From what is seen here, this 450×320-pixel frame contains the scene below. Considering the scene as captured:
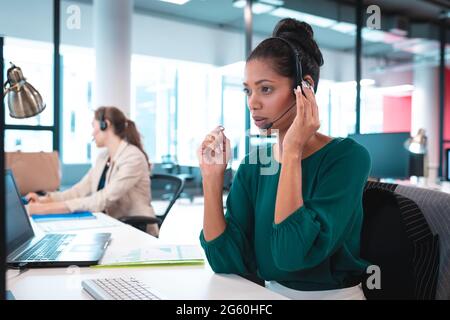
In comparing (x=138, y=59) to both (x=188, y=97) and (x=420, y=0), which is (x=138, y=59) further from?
(x=420, y=0)

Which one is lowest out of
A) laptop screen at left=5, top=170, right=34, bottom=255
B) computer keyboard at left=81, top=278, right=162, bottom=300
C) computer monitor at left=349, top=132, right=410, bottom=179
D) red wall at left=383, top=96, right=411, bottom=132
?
computer keyboard at left=81, top=278, right=162, bottom=300

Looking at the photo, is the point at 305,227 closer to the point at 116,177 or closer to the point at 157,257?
the point at 157,257

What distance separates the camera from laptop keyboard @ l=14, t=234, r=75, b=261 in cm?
114

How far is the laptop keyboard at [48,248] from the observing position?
1142mm

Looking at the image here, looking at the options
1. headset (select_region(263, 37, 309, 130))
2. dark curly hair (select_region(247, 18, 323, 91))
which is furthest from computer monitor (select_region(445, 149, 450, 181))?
headset (select_region(263, 37, 309, 130))

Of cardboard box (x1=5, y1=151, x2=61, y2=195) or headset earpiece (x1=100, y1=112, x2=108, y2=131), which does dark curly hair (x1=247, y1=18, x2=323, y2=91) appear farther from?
cardboard box (x1=5, y1=151, x2=61, y2=195)

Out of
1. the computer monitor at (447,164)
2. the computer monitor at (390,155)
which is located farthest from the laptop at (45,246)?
the computer monitor at (447,164)

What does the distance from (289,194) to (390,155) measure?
2.68 meters

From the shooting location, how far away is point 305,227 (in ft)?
2.84

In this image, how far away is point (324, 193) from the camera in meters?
0.94

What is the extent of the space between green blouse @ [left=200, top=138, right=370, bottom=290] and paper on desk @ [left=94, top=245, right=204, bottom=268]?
0.36 feet

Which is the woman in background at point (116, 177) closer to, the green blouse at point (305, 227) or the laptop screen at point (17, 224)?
the laptop screen at point (17, 224)

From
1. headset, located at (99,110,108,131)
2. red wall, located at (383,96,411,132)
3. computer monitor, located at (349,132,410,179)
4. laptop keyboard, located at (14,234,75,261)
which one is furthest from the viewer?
red wall, located at (383,96,411,132)

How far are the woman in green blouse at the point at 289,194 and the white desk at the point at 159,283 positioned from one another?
72 mm
